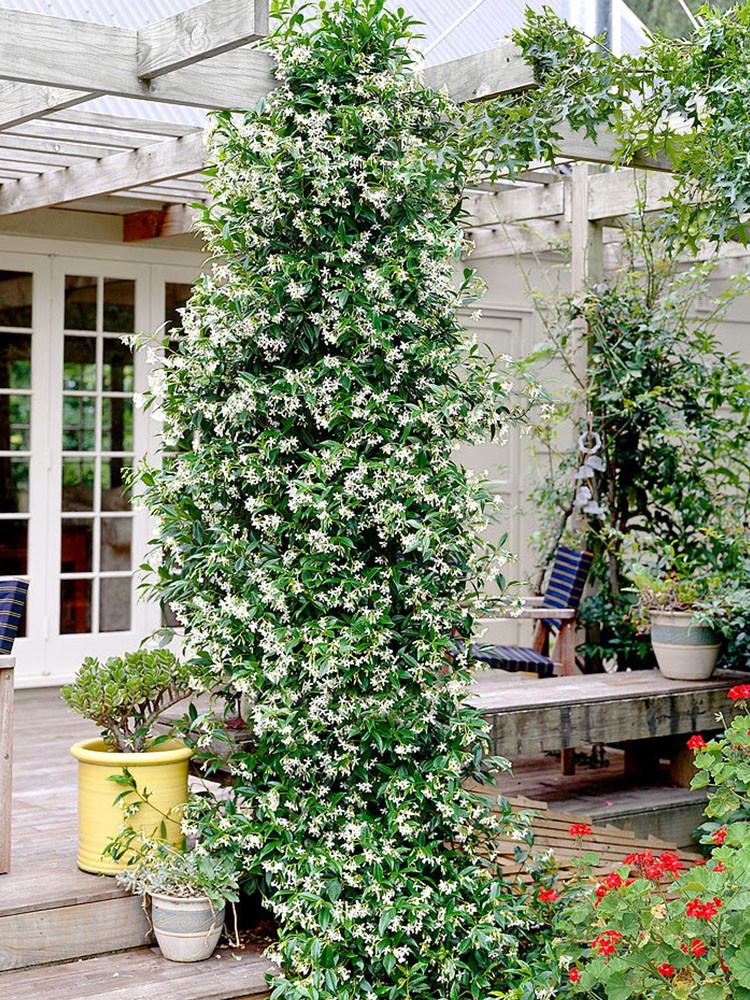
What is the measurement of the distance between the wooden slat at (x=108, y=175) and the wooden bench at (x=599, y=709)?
2.32 metres

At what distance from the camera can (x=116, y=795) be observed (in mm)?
3578

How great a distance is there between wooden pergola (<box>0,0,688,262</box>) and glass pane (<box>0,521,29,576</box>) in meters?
1.50

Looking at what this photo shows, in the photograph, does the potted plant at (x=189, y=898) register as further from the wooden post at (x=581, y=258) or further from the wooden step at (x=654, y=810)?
the wooden post at (x=581, y=258)

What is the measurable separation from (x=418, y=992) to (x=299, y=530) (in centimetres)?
117

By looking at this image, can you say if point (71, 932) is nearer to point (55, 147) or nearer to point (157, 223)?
point (55, 147)

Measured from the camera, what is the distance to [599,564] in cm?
608

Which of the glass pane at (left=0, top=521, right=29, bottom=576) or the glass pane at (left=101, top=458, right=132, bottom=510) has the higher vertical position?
the glass pane at (left=101, top=458, right=132, bottom=510)

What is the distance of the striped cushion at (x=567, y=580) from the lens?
5.70m

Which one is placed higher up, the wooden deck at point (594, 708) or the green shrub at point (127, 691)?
the green shrub at point (127, 691)

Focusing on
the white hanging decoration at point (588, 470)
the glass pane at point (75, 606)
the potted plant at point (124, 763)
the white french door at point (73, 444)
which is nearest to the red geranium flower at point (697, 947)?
the potted plant at point (124, 763)

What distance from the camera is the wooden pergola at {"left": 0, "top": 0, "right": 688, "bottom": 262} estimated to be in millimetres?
3414

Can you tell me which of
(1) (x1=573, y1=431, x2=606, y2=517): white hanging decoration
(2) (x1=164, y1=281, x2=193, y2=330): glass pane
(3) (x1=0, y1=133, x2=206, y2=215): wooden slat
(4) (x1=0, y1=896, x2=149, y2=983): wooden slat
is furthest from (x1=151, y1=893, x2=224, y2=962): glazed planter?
(2) (x1=164, y1=281, x2=193, y2=330): glass pane

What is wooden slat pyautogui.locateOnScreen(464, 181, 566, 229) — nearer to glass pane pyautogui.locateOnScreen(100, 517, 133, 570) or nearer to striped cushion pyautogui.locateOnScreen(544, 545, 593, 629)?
striped cushion pyautogui.locateOnScreen(544, 545, 593, 629)

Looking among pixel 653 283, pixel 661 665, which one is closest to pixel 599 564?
pixel 661 665
